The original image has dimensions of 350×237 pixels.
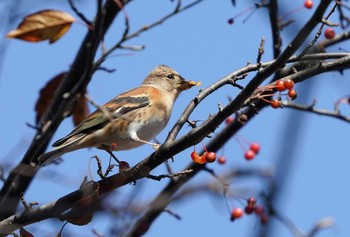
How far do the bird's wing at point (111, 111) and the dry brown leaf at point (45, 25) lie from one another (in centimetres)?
181

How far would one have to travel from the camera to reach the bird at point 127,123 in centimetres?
608

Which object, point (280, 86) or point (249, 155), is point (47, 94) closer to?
point (280, 86)

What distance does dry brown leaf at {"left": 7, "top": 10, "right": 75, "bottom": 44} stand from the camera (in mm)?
4098

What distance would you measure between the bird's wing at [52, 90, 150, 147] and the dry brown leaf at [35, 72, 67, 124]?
0.82 m

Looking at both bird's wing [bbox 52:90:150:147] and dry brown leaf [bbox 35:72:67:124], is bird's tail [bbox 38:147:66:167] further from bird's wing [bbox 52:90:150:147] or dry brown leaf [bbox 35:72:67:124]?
dry brown leaf [bbox 35:72:67:124]

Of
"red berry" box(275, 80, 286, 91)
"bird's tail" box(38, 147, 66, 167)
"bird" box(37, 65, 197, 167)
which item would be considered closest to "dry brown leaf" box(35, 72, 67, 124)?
"bird's tail" box(38, 147, 66, 167)

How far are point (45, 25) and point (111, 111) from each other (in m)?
2.64

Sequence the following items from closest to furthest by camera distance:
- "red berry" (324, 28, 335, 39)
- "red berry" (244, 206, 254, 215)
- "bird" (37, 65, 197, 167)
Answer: "red berry" (244, 206, 254, 215) → "bird" (37, 65, 197, 167) → "red berry" (324, 28, 335, 39)

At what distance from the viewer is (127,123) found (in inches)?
254

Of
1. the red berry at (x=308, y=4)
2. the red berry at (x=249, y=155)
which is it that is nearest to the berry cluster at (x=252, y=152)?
the red berry at (x=249, y=155)

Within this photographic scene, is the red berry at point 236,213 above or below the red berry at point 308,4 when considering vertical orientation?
below

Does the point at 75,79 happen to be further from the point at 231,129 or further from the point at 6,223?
the point at 231,129

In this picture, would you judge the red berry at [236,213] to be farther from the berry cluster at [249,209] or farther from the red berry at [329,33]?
the red berry at [329,33]

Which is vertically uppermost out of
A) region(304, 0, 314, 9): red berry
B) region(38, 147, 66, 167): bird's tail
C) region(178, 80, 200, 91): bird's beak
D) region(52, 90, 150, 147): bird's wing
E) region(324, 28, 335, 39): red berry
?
region(304, 0, 314, 9): red berry
